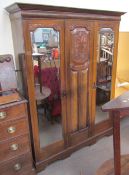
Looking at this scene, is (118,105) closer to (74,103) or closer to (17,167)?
(74,103)

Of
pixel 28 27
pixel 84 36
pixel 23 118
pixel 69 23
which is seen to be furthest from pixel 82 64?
pixel 23 118

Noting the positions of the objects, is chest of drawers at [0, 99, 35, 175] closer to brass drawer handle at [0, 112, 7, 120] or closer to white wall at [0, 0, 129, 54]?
brass drawer handle at [0, 112, 7, 120]

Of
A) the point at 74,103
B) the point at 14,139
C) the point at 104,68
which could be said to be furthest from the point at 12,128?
the point at 104,68

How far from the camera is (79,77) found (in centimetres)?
191

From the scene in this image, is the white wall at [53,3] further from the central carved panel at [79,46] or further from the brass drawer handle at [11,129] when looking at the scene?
the brass drawer handle at [11,129]

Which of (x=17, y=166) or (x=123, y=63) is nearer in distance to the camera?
(x=17, y=166)

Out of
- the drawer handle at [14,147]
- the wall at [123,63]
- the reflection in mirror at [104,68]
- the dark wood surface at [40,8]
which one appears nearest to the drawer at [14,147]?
the drawer handle at [14,147]

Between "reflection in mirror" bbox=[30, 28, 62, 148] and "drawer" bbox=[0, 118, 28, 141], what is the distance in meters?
0.21

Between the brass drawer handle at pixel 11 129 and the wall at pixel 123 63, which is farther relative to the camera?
the wall at pixel 123 63

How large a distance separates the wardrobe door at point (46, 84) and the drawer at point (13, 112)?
0.13m

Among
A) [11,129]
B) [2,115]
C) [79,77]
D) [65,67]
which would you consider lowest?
[11,129]

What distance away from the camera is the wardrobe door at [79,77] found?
1.73 metres

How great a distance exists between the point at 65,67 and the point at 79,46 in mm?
264

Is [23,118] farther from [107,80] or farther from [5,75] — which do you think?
[107,80]
